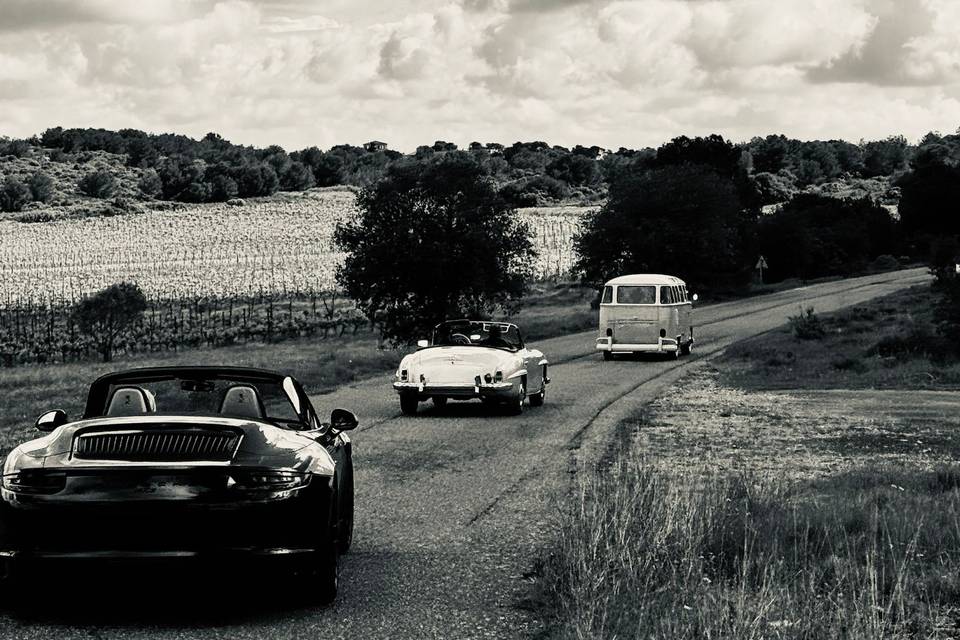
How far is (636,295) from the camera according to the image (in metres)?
38.8

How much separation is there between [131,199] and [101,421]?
16109cm

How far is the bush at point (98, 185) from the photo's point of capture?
171m

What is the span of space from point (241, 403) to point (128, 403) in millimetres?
658

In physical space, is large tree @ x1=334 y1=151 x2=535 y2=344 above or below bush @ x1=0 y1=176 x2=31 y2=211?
below

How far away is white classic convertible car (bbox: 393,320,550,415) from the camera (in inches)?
804

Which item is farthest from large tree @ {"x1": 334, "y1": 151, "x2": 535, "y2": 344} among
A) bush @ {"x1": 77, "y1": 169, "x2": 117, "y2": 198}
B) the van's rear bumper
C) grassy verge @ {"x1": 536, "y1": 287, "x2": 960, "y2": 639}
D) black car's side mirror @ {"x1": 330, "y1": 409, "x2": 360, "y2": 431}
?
bush @ {"x1": 77, "y1": 169, "x2": 117, "y2": 198}

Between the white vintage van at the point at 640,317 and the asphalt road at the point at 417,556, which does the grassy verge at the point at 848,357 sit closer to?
the white vintage van at the point at 640,317

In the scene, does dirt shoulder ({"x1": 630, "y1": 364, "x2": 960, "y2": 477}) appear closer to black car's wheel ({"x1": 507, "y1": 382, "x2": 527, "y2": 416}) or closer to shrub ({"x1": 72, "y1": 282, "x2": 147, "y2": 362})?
black car's wheel ({"x1": 507, "y1": 382, "x2": 527, "y2": 416})

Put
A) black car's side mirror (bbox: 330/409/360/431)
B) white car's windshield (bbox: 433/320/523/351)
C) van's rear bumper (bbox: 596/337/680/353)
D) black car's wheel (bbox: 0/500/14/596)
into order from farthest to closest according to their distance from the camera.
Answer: van's rear bumper (bbox: 596/337/680/353) → white car's windshield (bbox: 433/320/523/351) → black car's side mirror (bbox: 330/409/360/431) → black car's wheel (bbox: 0/500/14/596)

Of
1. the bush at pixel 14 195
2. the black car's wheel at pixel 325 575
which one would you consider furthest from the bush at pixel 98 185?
the black car's wheel at pixel 325 575

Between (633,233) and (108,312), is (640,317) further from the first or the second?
(633,233)

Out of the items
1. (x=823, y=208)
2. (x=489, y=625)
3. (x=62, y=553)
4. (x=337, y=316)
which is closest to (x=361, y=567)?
(x=489, y=625)

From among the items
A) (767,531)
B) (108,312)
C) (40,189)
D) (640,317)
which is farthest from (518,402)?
(40,189)

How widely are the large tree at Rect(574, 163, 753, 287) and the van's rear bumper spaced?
36008 millimetres
